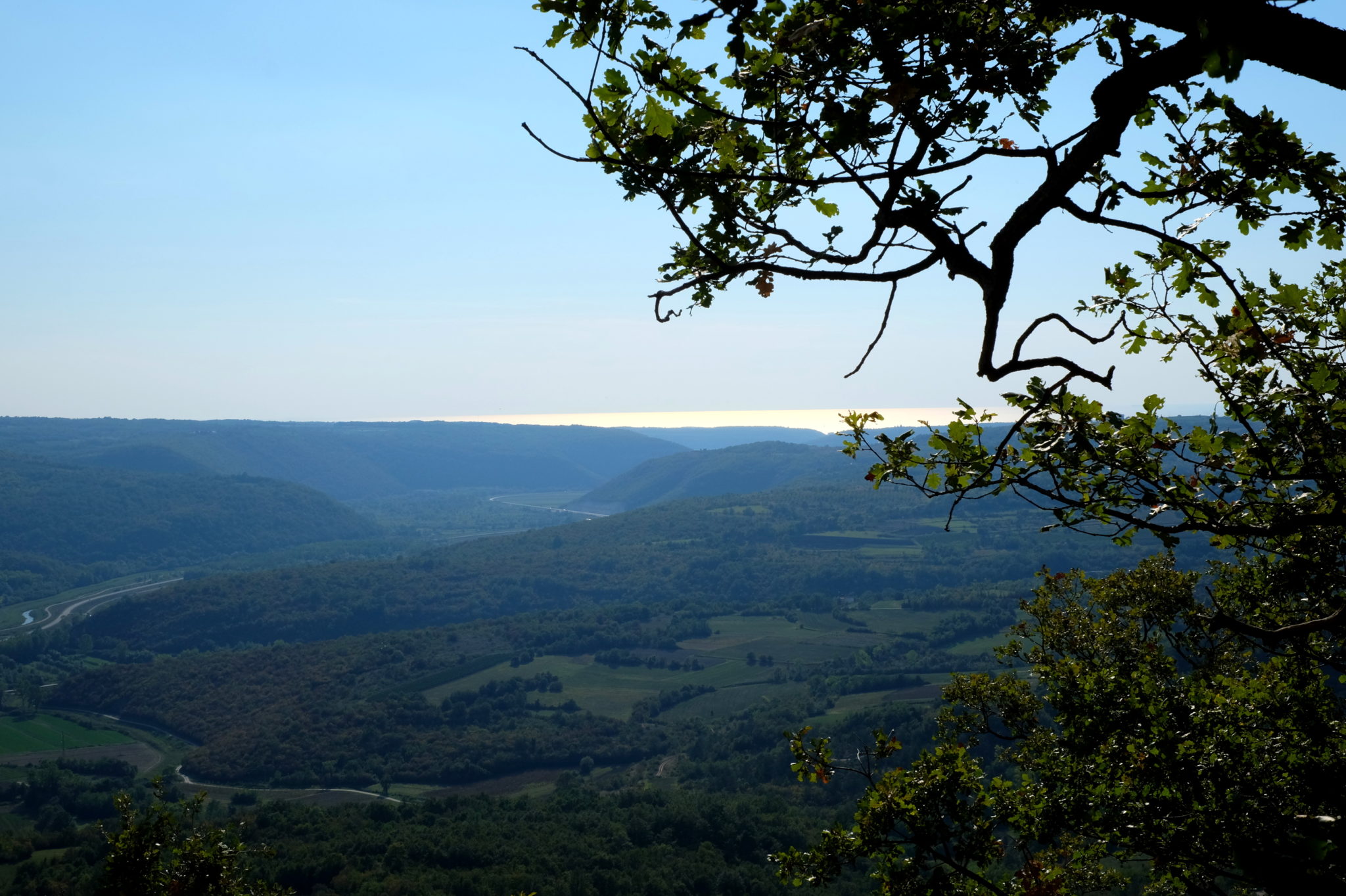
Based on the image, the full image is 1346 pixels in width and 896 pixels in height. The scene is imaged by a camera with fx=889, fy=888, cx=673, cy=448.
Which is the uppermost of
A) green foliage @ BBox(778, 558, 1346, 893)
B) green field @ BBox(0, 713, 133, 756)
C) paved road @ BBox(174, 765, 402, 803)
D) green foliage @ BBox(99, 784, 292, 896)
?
green foliage @ BBox(778, 558, 1346, 893)

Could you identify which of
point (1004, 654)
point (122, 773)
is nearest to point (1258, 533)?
point (1004, 654)

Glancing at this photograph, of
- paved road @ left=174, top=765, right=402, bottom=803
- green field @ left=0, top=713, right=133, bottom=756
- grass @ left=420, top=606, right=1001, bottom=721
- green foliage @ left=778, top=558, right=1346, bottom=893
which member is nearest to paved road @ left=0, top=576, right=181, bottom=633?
green field @ left=0, top=713, right=133, bottom=756

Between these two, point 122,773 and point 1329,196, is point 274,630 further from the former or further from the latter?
point 1329,196

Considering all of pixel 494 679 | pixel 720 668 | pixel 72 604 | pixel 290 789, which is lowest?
pixel 72 604

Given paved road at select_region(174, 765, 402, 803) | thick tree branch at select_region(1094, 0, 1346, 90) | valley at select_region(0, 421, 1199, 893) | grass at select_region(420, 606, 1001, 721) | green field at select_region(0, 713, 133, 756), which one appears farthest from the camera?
grass at select_region(420, 606, 1001, 721)

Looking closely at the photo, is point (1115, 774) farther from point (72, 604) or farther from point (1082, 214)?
point (72, 604)

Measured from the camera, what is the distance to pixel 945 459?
4914 millimetres

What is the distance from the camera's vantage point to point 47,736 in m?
107

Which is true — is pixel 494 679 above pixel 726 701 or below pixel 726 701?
below

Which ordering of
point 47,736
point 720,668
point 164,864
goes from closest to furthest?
point 164,864
point 47,736
point 720,668

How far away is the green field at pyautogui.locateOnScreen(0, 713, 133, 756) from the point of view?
101688 millimetres

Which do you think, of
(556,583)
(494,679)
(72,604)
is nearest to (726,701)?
(494,679)

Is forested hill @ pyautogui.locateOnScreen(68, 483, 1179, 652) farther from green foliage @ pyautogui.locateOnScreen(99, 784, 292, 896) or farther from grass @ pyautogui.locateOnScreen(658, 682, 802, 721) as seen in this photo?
green foliage @ pyautogui.locateOnScreen(99, 784, 292, 896)

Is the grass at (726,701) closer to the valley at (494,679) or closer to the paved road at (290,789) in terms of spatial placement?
the valley at (494,679)
